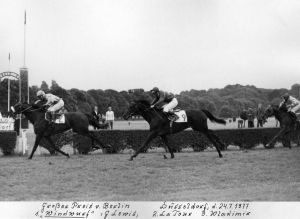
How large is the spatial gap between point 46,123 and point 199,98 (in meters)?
16.5

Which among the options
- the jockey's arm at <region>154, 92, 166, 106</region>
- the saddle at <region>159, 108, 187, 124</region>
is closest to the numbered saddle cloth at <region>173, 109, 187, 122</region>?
the saddle at <region>159, 108, 187, 124</region>

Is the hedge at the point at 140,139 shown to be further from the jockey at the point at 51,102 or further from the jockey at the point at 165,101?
the jockey at the point at 165,101

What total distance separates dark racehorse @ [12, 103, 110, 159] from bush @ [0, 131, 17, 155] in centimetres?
171

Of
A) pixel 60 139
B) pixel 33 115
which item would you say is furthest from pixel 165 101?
pixel 60 139

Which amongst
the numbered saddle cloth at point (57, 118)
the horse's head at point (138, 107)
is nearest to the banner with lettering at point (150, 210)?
the horse's head at point (138, 107)

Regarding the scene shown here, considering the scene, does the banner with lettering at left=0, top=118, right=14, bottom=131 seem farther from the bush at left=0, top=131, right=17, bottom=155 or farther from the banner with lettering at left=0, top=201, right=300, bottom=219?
the banner with lettering at left=0, top=201, right=300, bottom=219

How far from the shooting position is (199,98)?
27984 millimetres

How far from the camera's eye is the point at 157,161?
37.4 feet

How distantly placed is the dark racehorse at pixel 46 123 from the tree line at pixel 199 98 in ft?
28.5

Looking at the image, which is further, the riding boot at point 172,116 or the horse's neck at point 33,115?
the horse's neck at point 33,115

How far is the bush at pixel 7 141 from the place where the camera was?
14180mm

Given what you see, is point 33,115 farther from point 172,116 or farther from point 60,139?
point 172,116

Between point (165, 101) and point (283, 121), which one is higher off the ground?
point (165, 101)

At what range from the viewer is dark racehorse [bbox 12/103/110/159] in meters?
12.5
